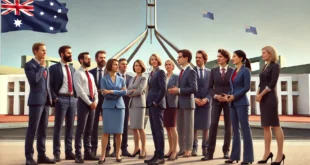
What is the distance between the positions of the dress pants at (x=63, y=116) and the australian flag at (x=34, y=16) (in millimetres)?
1354

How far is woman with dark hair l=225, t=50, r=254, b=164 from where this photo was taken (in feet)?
15.0

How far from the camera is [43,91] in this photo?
15.0 feet

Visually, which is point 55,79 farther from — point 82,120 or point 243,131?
point 243,131

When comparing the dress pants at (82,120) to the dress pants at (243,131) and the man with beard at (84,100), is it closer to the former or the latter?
the man with beard at (84,100)

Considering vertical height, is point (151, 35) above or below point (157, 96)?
above

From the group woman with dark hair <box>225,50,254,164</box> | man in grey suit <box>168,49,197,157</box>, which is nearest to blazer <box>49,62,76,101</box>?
man in grey suit <box>168,49,197,157</box>

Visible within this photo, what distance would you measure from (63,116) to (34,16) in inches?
69.2

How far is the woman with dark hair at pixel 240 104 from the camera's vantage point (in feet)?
15.0

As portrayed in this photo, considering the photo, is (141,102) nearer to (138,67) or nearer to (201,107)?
(138,67)

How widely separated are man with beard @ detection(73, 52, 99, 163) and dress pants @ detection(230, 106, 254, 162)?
6.62ft

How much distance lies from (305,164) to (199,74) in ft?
6.88

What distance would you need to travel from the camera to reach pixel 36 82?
14.8 feet

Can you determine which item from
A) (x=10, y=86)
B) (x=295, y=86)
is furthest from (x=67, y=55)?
(x=295, y=86)

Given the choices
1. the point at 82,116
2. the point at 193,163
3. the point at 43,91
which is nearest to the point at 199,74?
the point at 193,163
